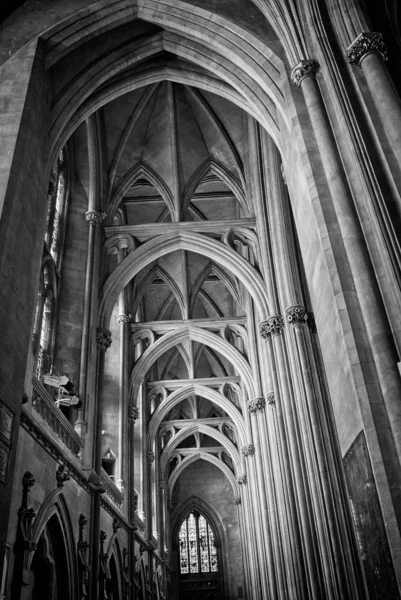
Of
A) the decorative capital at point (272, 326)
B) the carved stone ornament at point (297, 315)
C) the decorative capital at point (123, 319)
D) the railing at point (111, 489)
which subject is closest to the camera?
the carved stone ornament at point (297, 315)

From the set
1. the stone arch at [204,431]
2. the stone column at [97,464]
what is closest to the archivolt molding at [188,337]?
the stone column at [97,464]

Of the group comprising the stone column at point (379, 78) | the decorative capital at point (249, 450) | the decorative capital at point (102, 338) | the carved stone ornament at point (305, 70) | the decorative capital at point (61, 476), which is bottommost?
the decorative capital at point (61, 476)

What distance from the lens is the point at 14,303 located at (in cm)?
877

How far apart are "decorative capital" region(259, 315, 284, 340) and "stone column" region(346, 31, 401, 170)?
775 cm

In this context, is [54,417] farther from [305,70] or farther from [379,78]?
[379,78]

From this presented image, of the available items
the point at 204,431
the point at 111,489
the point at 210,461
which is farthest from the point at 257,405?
the point at 210,461

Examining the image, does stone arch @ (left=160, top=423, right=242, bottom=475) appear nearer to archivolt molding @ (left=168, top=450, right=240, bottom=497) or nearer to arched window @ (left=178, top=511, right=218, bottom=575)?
archivolt molding @ (left=168, top=450, right=240, bottom=497)

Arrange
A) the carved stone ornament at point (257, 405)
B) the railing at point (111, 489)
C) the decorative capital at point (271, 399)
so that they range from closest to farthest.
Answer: the railing at point (111, 489) → the decorative capital at point (271, 399) → the carved stone ornament at point (257, 405)

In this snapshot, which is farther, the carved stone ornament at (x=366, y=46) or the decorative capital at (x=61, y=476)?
the decorative capital at (x=61, y=476)

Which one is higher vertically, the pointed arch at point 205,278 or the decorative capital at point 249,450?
the pointed arch at point 205,278

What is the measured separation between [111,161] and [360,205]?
1082 centimetres

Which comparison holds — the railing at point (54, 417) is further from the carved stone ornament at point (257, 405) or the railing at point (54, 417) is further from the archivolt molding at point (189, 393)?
the archivolt molding at point (189, 393)

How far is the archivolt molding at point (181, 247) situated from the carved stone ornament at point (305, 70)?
760 cm

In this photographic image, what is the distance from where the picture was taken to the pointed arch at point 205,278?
21547 millimetres
